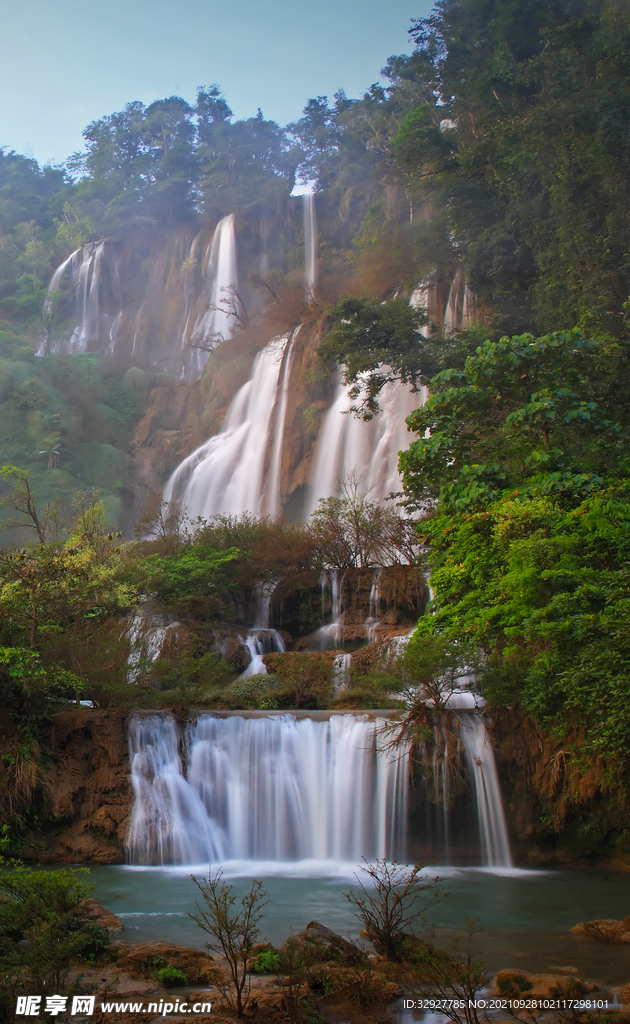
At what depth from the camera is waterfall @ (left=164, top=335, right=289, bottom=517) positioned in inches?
1278

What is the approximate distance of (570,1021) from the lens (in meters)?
5.97

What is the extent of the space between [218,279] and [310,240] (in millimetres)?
6280

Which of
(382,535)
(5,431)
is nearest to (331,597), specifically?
(382,535)

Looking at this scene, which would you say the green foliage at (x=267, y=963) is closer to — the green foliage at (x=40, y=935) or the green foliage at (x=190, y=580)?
the green foliage at (x=40, y=935)

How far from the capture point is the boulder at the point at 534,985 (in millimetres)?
6703

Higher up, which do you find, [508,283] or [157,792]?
[508,283]

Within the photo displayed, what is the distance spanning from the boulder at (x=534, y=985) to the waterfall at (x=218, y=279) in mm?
42604

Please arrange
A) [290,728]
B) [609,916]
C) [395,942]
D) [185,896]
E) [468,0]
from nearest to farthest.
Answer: [395,942], [609,916], [185,896], [290,728], [468,0]

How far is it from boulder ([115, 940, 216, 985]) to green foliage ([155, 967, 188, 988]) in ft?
0.26

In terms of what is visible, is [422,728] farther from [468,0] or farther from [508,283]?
[468,0]

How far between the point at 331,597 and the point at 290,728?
8411 millimetres

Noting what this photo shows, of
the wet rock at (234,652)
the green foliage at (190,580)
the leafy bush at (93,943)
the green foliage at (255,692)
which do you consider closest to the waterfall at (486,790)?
the green foliage at (255,692)

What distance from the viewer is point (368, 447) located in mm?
29781

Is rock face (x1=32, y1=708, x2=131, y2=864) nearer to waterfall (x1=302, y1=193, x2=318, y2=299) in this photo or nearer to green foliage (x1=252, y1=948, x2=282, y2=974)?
green foliage (x1=252, y1=948, x2=282, y2=974)
